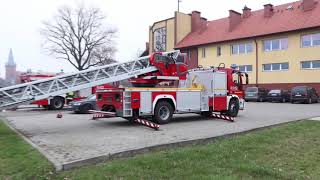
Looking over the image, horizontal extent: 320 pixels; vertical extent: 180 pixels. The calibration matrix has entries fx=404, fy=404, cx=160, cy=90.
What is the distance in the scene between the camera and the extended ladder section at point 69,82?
1270cm

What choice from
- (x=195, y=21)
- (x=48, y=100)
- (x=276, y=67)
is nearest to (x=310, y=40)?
(x=276, y=67)

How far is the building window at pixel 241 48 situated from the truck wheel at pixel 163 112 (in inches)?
1228

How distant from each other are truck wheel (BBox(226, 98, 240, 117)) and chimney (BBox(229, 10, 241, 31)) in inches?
1262

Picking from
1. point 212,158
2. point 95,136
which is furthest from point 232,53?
point 212,158

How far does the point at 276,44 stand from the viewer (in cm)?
4262

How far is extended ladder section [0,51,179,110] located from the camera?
1270cm

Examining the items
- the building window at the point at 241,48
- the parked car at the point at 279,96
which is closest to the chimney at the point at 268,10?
the building window at the point at 241,48

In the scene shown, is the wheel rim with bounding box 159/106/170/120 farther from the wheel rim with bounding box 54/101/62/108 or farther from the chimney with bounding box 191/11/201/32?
the chimney with bounding box 191/11/201/32

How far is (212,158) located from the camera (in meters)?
8.37

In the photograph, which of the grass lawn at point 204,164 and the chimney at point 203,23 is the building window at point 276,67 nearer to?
the chimney at point 203,23

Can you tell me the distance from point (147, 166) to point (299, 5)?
137ft

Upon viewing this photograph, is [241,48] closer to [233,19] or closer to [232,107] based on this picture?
[233,19]

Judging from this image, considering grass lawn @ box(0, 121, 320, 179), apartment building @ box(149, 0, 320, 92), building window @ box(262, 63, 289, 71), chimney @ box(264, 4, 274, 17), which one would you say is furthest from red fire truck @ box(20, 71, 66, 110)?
chimney @ box(264, 4, 274, 17)

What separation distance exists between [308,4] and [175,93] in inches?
1258
